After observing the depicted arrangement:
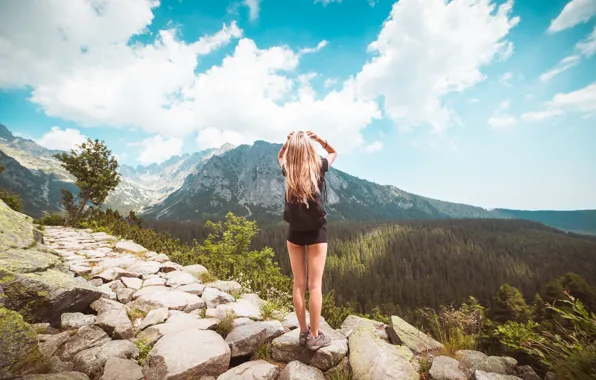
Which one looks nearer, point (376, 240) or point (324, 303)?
point (324, 303)

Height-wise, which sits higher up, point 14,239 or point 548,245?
point 14,239

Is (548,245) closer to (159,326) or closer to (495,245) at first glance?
(495,245)

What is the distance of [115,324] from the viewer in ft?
13.6

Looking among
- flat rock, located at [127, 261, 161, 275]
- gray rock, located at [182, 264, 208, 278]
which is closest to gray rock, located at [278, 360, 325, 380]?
gray rock, located at [182, 264, 208, 278]

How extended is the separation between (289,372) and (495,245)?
234 metres

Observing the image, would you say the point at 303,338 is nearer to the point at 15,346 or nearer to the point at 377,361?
the point at 377,361

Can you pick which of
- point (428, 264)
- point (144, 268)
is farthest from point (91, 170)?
point (428, 264)

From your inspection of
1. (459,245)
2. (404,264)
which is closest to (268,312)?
(404,264)

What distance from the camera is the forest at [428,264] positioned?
10294 cm

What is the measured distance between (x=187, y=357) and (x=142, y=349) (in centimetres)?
95

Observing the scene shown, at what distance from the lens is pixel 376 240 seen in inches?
7185

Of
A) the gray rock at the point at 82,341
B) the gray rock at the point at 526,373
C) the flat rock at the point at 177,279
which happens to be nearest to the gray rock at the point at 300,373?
the gray rock at the point at 82,341

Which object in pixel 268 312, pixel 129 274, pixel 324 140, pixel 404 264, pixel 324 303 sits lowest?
pixel 404 264

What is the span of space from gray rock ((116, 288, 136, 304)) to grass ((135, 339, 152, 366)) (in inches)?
71.3
